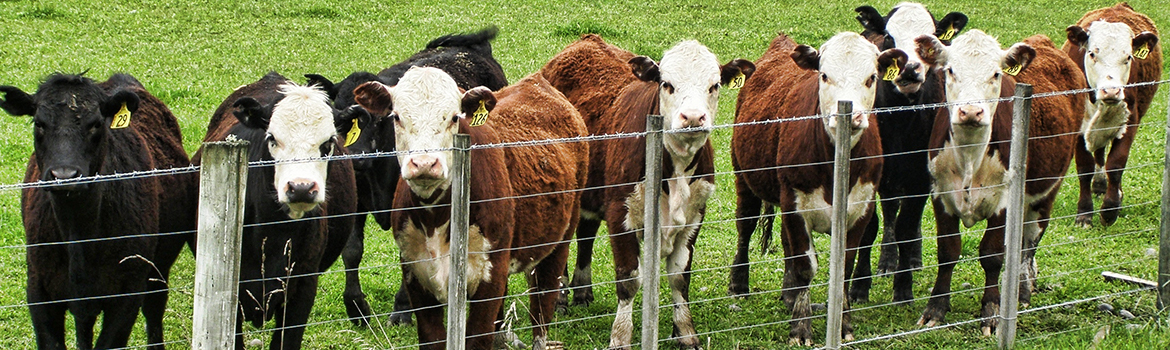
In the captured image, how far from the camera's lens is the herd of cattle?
6559 millimetres

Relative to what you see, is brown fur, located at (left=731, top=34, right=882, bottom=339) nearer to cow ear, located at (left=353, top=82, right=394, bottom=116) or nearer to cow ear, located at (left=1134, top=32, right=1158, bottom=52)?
cow ear, located at (left=353, top=82, right=394, bottom=116)

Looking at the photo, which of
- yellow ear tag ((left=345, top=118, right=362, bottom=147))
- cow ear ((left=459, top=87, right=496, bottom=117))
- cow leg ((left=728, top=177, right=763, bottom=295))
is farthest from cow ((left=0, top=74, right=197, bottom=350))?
cow leg ((left=728, top=177, right=763, bottom=295))

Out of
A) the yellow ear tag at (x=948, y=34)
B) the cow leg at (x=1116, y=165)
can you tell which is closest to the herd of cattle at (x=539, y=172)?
the yellow ear tag at (x=948, y=34)

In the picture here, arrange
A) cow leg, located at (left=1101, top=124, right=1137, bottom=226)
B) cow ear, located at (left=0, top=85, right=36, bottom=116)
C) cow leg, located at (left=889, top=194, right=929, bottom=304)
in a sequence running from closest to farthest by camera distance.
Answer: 1. cow ear, located at (left=0, top=85, right=36, bottom=116)
2. cow leg, located at (left=889, top=194, right=929, bottom=304)
3. cow leg, located at (left=1101, top=124, right=1137, bottom=226)

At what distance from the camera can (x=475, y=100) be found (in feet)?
22.1

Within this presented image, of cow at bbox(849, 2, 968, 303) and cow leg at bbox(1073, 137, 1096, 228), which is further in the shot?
cow leg at bbox(1073, 137, 1096, 228)

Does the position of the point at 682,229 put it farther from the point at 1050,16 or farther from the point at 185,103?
the point at 1050,16

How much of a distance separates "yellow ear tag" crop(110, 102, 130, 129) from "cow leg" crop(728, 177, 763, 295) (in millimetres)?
4841

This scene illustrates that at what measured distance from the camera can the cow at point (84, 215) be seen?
20.6 ft

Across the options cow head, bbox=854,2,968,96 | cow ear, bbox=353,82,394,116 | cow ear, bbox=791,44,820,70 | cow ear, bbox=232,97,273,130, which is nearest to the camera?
cow ear, bbox=353,82,394,116

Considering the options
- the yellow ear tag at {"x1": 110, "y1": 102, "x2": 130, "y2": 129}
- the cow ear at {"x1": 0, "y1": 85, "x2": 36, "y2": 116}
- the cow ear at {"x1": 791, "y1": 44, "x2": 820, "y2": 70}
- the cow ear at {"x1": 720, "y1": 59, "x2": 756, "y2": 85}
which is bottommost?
the yellow ear tag at {"x1": 110, "y1": 102, "x2": 130, "y2": 129}

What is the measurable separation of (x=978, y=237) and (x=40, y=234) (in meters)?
8.37

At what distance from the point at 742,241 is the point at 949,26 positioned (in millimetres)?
3718

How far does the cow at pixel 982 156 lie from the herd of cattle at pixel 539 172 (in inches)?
0.6
